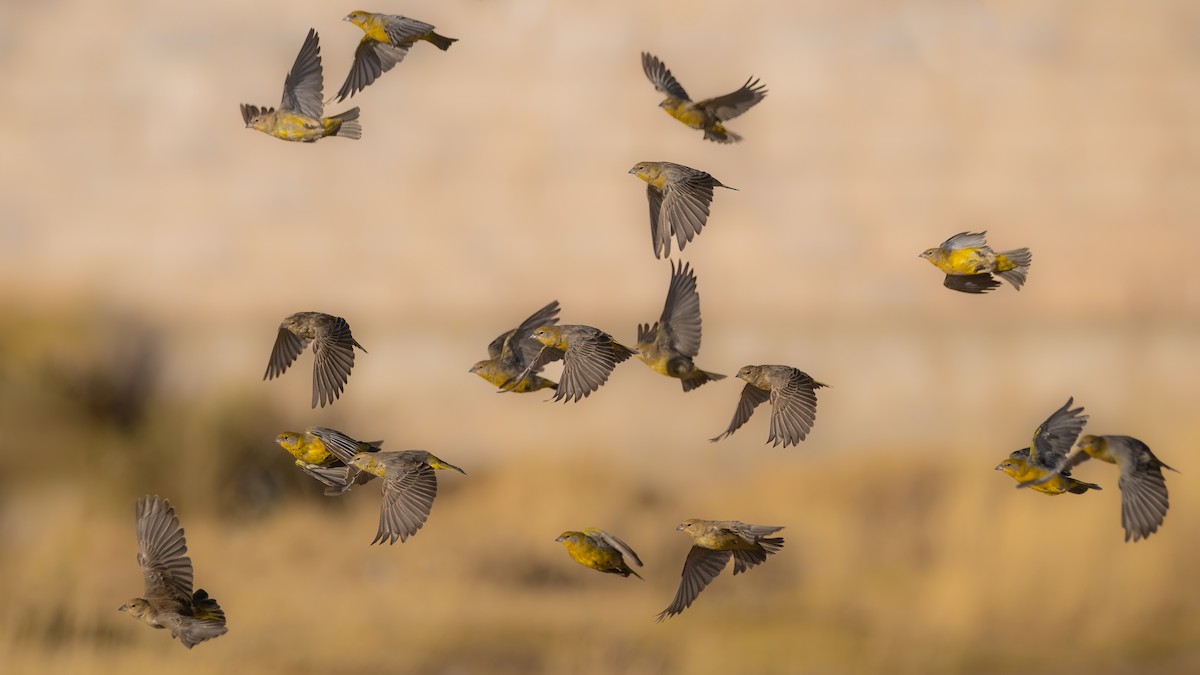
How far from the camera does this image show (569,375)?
5508mm

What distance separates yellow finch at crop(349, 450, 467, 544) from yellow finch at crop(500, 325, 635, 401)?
55cm

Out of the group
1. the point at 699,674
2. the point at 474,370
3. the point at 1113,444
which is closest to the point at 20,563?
the point at 699,674

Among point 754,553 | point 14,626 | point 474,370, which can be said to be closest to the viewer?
point 754,553

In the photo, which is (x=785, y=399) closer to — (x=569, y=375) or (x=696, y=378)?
(x=696, y=378)

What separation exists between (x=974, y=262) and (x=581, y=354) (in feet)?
5.04

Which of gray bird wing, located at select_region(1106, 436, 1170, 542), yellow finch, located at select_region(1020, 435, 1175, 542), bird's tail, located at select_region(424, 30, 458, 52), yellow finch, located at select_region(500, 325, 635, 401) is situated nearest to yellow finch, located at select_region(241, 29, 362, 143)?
bird's tail, located at select_region(424, 30, 458, 52)

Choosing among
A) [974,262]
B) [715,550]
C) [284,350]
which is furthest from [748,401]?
[284,350]

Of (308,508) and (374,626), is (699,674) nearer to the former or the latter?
(374,626)

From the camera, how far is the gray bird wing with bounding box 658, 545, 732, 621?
5.45 meters

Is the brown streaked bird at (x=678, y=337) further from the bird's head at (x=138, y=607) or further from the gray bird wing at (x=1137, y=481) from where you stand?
the bird's head at (x=138, y=607)

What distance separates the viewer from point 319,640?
9469 millimetres

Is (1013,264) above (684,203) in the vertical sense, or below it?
below

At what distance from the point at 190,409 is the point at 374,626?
6.69ft

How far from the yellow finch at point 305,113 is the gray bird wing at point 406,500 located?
1390 millimetres
